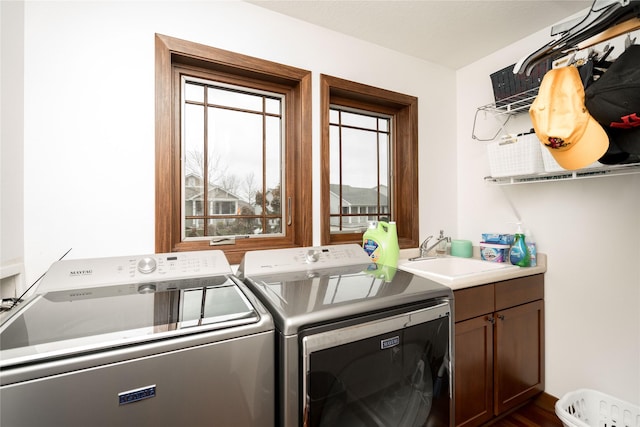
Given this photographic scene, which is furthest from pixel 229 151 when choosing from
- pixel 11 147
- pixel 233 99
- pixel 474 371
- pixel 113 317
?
pixel 474 371

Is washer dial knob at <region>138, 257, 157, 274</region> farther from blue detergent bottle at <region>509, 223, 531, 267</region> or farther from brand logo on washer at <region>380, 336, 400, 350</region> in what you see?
blue detergent bottle at <region>509, 223, 531, 267</region>

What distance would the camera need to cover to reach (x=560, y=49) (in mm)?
1149

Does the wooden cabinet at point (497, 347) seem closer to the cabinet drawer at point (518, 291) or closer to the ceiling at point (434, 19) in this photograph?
the cabinet drawer at point (518, 291)

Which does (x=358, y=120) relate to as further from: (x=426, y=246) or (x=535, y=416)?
(x=535, y=416)

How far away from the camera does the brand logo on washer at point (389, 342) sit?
1099mm

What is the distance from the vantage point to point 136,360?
→ 76cm

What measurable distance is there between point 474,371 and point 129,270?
1.92 metres

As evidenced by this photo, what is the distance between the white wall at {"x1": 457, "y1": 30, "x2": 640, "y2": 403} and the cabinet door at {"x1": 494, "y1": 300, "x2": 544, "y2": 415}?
0.10 m

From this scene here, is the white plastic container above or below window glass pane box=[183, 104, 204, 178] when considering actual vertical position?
below

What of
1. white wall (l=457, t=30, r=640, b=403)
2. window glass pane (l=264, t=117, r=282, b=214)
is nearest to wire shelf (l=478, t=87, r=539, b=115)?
white wall (l=457, t=30, r=640, b=403)

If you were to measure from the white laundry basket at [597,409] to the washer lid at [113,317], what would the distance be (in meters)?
1.93

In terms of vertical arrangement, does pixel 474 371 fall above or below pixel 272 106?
below

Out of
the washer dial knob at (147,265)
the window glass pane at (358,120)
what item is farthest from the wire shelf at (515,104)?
the washer dial knob at (147,265)

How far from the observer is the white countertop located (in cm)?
160
